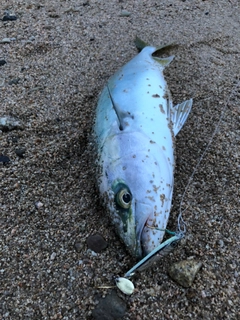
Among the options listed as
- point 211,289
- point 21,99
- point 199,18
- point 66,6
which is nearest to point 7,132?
point 21,99

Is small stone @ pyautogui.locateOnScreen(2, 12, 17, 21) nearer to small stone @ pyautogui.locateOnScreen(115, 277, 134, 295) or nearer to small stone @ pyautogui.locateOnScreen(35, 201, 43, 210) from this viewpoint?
small stone @ pyautogui.locateOnScreen(35, 201, 43, 210)

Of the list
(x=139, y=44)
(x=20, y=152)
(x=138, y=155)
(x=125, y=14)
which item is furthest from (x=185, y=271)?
(x=125, y=14)

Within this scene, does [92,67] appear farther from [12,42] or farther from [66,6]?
[66,6]

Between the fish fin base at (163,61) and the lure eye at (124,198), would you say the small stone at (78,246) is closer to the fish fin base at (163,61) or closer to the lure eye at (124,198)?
the lure eye at (124,198)

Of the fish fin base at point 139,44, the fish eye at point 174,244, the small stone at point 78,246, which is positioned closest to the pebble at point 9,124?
the small stone at point 78,246

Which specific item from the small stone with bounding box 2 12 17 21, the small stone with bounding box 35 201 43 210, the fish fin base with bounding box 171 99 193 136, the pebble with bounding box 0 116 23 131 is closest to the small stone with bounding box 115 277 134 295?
the small stone with bounding box 35 201 43 210
